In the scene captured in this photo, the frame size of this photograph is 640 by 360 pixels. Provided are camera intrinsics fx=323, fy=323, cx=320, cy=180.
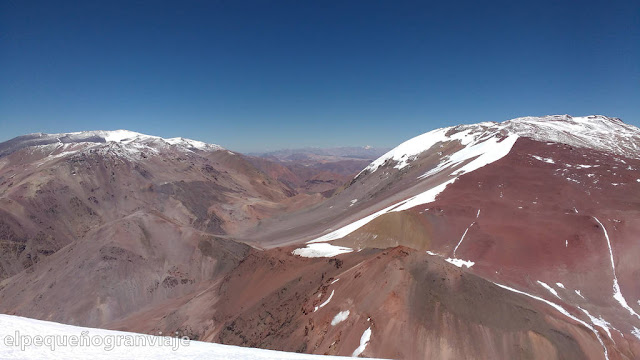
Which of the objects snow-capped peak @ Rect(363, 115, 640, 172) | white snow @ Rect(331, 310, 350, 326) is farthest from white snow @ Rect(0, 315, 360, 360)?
snow-capped peak @ Rect(363, 115, 640, 172)

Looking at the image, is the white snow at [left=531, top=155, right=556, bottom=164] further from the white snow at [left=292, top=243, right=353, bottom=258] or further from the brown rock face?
the white snow at [left=292, top=243, right=353, bottom=258]

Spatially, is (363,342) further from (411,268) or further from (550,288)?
(550,288)

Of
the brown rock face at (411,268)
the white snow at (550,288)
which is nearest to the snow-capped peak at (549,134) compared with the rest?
the brown rock face at (411,268)

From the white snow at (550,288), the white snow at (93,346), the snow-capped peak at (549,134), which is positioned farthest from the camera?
the snow-capped peak at (549,134)

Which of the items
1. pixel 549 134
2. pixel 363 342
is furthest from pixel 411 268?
pixel 549 134

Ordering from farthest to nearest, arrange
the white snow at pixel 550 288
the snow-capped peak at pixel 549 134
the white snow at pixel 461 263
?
the snow-capped peak at pixel 549 134 < the white snow at pixel 461 263 < the white snow at pixel 550 288

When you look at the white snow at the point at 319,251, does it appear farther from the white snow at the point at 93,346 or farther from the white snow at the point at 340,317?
the white snow at the point at 93,346
